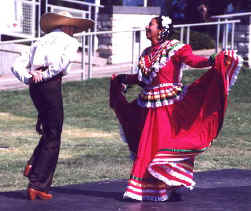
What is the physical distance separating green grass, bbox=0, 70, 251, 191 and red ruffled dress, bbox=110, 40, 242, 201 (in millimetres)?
1858

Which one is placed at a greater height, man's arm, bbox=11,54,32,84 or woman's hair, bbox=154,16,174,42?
woman's hair, bbox=154,16,174,42

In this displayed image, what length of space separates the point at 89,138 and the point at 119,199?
458cm

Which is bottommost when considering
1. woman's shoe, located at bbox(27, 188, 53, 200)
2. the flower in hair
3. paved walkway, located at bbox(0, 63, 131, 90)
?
woman's shoe, located at bbox(27, 188, 53, 200)

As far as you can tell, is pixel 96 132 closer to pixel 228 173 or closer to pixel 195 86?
pixel 228 173

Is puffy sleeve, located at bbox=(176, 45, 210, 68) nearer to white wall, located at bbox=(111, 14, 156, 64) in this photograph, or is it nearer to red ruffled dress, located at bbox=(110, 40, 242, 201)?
red ruffled dress, located at bbox=(110, 40, 242, 201)

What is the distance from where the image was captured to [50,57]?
6703mm

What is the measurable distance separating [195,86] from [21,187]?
246 centimetres

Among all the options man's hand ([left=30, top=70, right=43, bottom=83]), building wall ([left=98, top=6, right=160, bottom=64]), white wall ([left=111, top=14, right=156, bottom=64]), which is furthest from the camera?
building wall ([left=98, top=6, right=160, bottom=64])

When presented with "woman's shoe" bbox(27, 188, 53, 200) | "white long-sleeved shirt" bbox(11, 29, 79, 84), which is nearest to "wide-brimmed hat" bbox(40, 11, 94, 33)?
"white long-sleeved shirt" bbox(11, 29, 79, 84)

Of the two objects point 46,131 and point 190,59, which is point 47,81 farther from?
point 190,59

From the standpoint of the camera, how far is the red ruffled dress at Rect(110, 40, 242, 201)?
22.1 feet

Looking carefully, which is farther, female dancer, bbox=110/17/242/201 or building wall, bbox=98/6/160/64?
building wall, bbox=98/6/160/64

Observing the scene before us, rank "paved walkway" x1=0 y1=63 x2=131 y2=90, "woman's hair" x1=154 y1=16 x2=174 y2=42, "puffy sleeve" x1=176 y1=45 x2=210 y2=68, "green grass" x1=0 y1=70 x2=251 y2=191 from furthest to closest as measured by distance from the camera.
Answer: "paved walkway" x1=0 y1=63 x2=131 y2=90 → "green grass" x1=0 y1=70 x2=251 y2=191 → "woman's hair" x1=154 y1=16 x2=174 y2=42 → "puffy sleeve" x1=176 y1=45 x2=210 y2=68

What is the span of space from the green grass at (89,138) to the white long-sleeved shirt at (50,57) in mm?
1804
